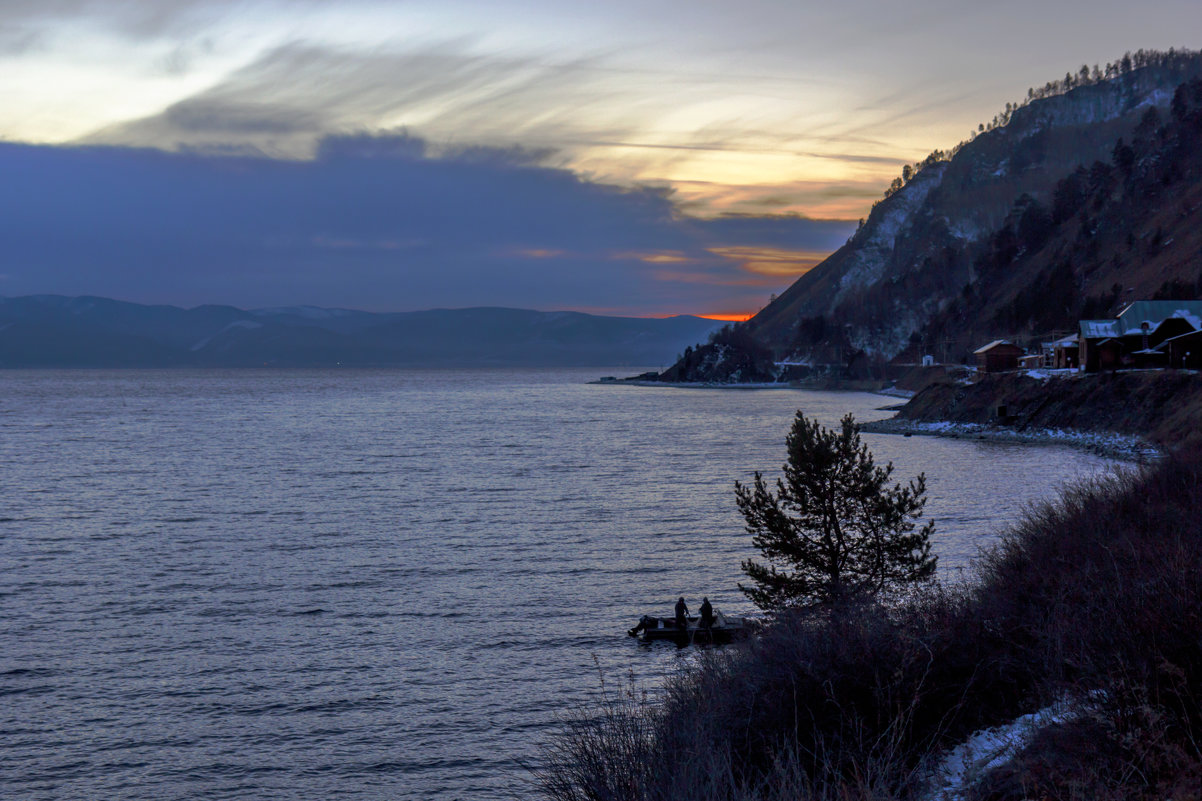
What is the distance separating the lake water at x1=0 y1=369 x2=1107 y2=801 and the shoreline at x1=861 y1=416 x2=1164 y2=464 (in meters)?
3.75

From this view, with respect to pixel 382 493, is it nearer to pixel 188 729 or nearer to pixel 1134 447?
pixel 188 729

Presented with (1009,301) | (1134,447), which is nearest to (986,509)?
(1134,447)

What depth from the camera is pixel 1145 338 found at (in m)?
81.0

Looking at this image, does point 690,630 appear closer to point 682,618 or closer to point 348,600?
point 682,618

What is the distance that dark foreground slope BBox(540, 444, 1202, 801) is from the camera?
9250 mm

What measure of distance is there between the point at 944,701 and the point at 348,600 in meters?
22.1

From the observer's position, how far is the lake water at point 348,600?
61.2ft

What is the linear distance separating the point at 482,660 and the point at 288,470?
5316cm

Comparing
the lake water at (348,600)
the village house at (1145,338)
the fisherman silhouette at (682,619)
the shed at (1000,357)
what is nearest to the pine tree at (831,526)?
the fisherman silhouette at (682,619)

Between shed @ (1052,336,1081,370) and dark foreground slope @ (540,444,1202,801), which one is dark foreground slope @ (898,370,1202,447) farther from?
dark foreground slope @ (540,444,1202,801)

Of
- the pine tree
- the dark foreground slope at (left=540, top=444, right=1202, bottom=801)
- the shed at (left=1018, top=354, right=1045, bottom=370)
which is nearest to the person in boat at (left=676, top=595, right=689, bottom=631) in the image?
the pine tree

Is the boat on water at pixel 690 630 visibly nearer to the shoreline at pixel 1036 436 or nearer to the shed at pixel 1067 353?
the shoreline at pixel 1036 436

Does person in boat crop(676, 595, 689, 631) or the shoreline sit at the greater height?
the shoreline

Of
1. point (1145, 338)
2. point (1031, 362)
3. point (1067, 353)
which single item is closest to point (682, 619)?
point (1145, 338)
